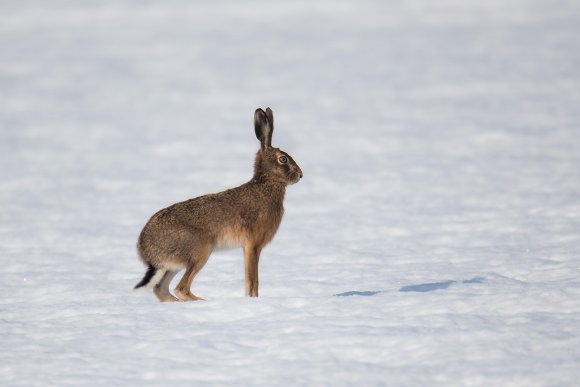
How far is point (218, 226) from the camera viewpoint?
7.94 metres

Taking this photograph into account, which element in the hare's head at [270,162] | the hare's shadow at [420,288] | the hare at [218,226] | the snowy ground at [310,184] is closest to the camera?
the snowy ground at [310,184]

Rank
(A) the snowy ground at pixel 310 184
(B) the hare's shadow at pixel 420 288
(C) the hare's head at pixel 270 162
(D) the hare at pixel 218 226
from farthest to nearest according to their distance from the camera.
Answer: (C) the hare's head at pixel 270 162, (B) the hare's shadow at pixel 420 288, (D) the hare at pixel 218 226, (A) the snowy ground at pixel 310 184

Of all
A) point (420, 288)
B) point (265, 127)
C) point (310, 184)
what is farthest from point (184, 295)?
point (310, 184)

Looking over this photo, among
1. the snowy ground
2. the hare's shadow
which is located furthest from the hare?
the hare's shadow

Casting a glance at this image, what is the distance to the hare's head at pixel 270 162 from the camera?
8.58m

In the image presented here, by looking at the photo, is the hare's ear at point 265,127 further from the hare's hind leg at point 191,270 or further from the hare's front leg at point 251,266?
the hare's hind leg at point 191,270

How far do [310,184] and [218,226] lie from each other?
827cm

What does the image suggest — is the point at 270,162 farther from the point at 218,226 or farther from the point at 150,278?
the point at 150,278

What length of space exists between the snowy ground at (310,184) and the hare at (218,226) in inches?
12.9

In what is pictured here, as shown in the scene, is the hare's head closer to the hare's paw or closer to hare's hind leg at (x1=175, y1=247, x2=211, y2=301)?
hare's hind leg at (x1=175, y1=247, x2=211, y2=301)

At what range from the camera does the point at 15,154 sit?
18.2 meters

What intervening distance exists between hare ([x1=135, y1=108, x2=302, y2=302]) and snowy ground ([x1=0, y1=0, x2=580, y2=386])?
1.07ft

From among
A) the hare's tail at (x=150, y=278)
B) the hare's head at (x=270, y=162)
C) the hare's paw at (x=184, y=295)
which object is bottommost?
the hare's paw at (x=184, y=295)

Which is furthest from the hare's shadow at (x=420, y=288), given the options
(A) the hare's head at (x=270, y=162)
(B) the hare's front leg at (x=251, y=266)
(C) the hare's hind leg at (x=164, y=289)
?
(C) the hare's hind leg at (x=164, y=289)
